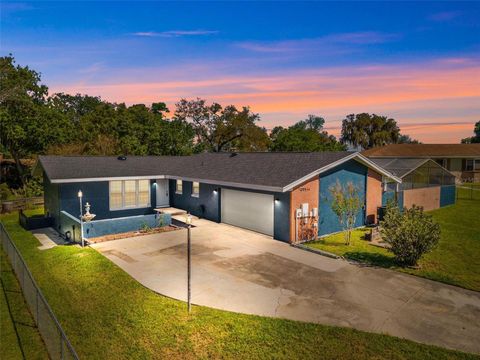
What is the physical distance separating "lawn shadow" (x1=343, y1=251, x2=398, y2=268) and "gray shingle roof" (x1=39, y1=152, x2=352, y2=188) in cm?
458

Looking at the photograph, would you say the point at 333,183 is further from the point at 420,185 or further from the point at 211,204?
the point at 420,185

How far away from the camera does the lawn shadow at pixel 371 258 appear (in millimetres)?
13977

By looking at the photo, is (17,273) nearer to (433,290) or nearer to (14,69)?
(433,290)

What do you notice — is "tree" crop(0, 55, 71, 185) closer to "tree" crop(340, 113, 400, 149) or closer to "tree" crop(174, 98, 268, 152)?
"tree" crop(174, 98, 268, 152)

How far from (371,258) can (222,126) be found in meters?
49.1

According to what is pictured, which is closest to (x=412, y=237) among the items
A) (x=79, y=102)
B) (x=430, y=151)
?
(x=430, y=151)

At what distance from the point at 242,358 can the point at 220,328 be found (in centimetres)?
137

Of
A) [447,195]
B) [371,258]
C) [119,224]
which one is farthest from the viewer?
[447,195]

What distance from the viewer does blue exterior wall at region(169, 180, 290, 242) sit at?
674 inches

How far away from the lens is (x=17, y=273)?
42.0ft

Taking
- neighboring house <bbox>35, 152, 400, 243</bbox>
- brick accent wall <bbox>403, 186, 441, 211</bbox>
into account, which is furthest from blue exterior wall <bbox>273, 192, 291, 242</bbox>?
brick accent wall <bbox>403, 186, 441, 211</bbox>

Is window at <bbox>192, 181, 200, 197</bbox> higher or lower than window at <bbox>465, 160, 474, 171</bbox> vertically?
lower

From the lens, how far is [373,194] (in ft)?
71.5

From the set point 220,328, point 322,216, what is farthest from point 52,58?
point 220,328
